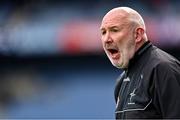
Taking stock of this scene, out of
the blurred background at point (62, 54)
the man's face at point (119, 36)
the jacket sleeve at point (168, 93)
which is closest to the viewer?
the jacket sleeve at point (168, 93)

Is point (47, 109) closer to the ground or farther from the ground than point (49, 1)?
closer to the ground

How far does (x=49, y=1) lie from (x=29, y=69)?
1.03m

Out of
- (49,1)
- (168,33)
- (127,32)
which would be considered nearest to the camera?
(127,32)

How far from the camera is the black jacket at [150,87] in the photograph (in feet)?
7.93

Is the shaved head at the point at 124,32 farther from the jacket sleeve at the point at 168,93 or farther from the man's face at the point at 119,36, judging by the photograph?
the jacket sleeve at the point at 168,93

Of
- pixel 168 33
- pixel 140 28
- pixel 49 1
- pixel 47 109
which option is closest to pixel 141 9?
pixel 168 33

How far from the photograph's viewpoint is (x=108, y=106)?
24.8 feet

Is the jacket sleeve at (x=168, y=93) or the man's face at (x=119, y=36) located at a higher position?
the man's face at (x=119, y=36)

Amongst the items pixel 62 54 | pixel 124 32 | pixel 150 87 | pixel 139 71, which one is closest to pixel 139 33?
pixel 124 32

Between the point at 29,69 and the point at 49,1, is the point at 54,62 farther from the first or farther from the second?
the point at 49,1

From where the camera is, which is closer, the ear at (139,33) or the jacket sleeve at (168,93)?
the jacket sleeve at (168,93)

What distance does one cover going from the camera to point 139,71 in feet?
8.64

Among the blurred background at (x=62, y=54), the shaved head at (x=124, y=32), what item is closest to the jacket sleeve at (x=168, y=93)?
the shaved head at (x=124, y=32)

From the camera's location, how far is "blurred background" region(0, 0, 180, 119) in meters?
7.64
